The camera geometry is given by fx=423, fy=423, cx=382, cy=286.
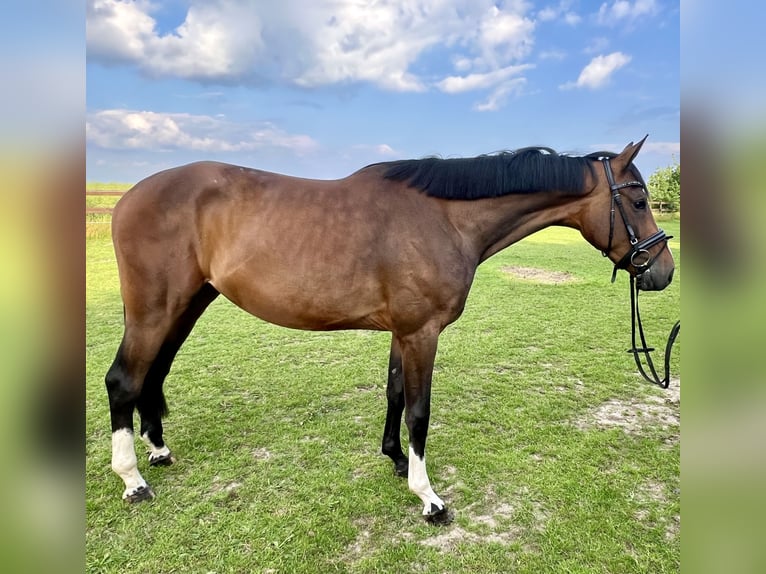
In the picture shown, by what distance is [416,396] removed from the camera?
2.57 metres

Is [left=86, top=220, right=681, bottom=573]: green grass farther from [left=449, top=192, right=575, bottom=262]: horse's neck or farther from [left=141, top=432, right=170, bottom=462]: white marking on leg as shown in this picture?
[left=449, top=192, right=575, bottom=262]: horse's neck

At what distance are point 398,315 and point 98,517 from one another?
2.03m

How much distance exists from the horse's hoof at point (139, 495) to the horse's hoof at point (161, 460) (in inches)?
13.2

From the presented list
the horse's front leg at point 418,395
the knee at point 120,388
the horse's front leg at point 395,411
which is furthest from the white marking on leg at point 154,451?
the horse's front leg at point 418,395

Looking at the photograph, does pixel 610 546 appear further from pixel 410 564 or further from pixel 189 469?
pixel 189 469

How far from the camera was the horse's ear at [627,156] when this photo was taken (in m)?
2.43

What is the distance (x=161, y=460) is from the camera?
9.50 ft

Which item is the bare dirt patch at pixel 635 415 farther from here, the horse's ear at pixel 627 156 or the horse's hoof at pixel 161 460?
the horse's hoof at pixel 161 460

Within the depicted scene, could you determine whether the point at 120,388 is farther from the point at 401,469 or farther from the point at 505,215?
the point at 505,215

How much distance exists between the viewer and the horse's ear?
2.43 m

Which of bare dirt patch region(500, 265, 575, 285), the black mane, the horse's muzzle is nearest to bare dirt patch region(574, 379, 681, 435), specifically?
the horse's muzzle

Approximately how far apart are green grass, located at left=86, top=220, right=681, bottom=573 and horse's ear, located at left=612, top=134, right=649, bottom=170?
115cm

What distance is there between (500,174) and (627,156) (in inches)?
28.4
